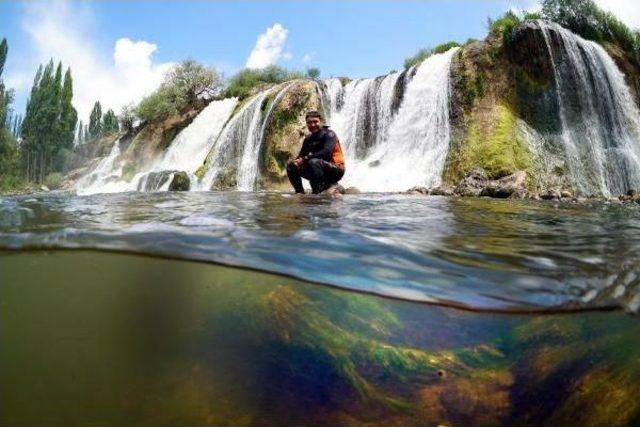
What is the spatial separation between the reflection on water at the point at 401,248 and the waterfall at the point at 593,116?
37.8 feet

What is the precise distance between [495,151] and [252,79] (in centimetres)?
1637

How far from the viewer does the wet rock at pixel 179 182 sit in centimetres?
1764

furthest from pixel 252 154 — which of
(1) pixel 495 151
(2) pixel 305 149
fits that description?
(2) pixel 305 149

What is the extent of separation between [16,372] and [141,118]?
31.9 m

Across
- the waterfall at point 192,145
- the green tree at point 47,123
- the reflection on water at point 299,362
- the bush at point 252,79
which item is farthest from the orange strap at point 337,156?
the green tree at point 47,123

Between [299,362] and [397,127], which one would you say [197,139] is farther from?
[299,362]

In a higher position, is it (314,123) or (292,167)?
(314,123)

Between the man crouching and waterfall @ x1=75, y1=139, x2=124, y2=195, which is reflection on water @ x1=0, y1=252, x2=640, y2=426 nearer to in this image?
the man crouching

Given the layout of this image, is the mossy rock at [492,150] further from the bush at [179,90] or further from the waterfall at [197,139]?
the bush at [179,90]

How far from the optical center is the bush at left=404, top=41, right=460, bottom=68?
66.5ft

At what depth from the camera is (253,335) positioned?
2.58 meters

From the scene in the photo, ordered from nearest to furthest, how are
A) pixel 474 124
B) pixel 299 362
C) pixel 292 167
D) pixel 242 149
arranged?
pixel 299 362 → pixel 292 167 → pixel 474 124 → pixel 242 149

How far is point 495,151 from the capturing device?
50.8 ft

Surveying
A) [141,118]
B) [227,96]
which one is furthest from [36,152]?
[227,96]
